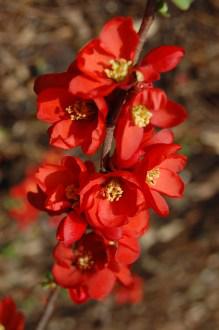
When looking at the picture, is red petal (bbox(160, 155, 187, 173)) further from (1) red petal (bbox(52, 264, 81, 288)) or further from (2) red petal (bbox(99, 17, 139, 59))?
(1) red petal (bbox(52, 264, 81, 288))

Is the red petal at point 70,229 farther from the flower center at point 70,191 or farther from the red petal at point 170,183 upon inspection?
the red petal at point 170,183

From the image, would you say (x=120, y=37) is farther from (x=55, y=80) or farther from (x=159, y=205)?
(x=159, y=205)

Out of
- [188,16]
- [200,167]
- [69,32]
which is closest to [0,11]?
[69,32]

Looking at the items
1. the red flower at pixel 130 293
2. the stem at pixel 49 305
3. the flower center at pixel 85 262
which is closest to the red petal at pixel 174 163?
→ the flower center at pixel 85 262

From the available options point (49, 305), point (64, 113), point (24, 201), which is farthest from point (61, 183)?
point (24, 201)

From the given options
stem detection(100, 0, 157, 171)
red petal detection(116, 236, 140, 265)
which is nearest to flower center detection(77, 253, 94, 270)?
red petal detection(116, 236, 140, 265)
